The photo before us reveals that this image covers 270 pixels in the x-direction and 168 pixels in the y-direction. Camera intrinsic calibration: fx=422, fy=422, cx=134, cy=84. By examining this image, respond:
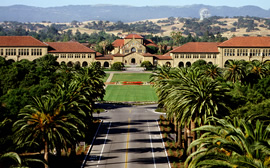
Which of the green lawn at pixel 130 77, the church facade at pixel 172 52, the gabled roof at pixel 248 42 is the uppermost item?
the gabled roof at pixel 248 42

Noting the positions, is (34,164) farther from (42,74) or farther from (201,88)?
(42,74)

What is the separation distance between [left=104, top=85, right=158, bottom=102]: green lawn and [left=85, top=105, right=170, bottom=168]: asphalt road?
54.8 ft

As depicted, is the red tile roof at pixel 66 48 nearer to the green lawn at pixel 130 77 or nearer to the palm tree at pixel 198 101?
the green lawn at pixel 130 77

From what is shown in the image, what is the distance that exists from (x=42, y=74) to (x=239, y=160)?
57830 mm

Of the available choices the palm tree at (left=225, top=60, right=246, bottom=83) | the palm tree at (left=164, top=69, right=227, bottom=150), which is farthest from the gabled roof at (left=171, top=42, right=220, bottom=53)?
the palm tree at (left=164, top=69, right=227, bottom=150)

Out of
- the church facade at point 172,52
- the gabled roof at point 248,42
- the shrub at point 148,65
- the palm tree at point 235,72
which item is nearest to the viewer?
the palm tree at point 235,72

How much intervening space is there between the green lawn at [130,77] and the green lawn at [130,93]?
492 inches

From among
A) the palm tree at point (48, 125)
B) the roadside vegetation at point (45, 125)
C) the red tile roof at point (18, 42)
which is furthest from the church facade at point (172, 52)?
the palm tree at point (48, 125)

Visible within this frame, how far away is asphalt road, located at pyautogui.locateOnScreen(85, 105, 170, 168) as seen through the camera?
137 feet

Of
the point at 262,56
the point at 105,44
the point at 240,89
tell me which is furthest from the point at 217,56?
the point at 240,89

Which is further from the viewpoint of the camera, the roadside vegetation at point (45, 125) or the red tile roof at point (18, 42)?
the red tile roof at point (18, 42)

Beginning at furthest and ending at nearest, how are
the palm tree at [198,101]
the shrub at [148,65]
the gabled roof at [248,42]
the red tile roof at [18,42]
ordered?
the gabled roof at [248,42], the shrub at [148,65], the red tile roof at [18,42], the palm tree at [198,101]

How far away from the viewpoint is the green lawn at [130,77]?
120 m

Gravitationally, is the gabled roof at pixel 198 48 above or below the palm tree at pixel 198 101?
above
